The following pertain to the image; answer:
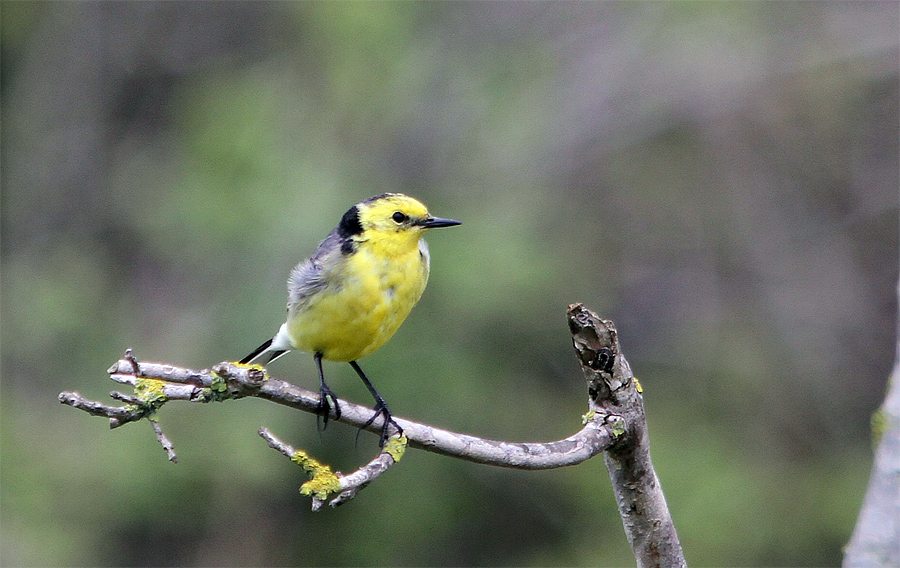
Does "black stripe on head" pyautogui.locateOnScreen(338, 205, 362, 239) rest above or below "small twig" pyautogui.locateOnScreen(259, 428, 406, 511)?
above

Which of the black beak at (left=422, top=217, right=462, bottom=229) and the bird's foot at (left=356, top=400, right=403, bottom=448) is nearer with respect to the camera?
the bird's foot at (left=356, top=400, right=403, bottom=448)

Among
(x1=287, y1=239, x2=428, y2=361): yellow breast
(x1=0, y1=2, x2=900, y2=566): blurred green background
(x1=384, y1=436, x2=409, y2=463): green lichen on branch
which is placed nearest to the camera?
(x1=384, y1=436, x2=409, y2=463): green lichen on branch

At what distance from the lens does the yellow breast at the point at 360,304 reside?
141 inches

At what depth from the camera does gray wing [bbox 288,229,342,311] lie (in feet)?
12.3

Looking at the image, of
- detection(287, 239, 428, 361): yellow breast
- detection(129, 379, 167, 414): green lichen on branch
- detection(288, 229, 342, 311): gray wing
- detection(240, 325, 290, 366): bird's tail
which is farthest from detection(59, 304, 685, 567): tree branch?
detection(240, 325, 290, 366): bird's tail

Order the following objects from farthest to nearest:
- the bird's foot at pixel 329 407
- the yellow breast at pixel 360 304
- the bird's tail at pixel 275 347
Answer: the bird's tail at pixel 275 347
the yellow breast at pixel 360 304
the bird's foot at pixel 329 407

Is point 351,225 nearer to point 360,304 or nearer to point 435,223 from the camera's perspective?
point 435,223

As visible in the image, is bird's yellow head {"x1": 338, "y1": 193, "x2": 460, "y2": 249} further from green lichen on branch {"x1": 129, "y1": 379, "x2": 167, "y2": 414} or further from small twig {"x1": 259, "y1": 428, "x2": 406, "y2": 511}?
green lichen on branch {"x1": 129, "y1": 379, "x2": 167, "y2": 414}

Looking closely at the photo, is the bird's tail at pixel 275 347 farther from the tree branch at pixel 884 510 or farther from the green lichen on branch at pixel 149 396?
the tree branch at pixel 884 510

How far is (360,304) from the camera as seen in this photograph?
3578mm

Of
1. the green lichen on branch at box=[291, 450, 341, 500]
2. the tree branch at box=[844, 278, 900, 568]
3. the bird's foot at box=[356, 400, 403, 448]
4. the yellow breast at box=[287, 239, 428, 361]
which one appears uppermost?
the yellow breast at box=[287, 239, 428, 361]

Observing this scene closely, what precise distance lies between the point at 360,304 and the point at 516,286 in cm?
366

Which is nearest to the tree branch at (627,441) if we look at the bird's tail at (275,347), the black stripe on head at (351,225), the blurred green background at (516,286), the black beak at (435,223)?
the black beak at (435,223)

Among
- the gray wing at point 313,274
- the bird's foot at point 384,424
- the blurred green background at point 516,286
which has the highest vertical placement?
the blurred green background at point 516,286
